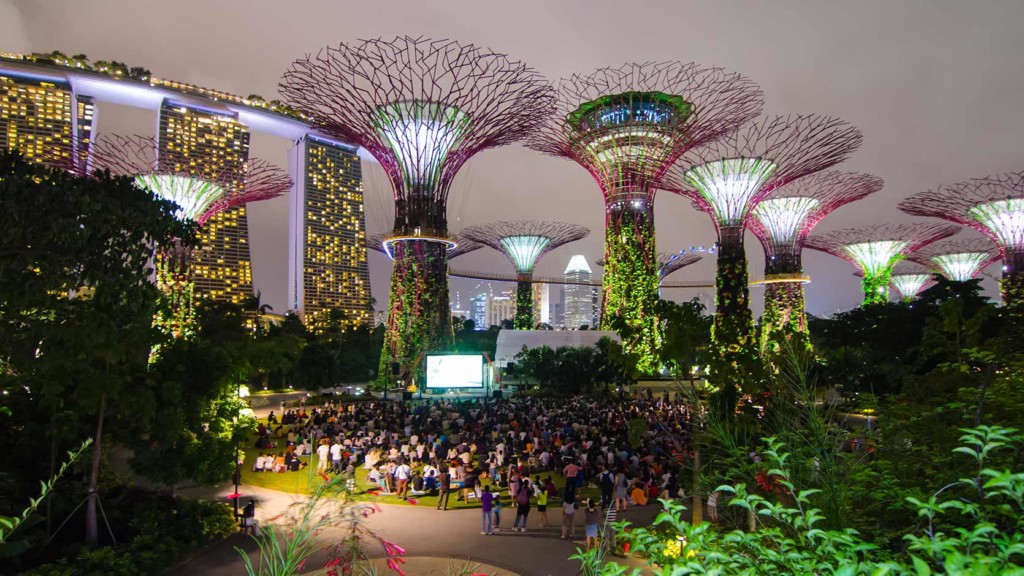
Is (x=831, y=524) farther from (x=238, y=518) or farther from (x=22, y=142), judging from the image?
(x=22, y=142)

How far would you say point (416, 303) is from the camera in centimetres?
3023

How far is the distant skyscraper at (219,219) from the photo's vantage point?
8950 centimetres

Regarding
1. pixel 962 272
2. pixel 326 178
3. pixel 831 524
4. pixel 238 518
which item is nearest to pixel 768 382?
pixel 831 524

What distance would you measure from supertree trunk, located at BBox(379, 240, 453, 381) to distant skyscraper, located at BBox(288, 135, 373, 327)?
268ft

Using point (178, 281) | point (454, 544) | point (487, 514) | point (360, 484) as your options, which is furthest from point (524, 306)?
point (454, 544)

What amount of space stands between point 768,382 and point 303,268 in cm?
10728

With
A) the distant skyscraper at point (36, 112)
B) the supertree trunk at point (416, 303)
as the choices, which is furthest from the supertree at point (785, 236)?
the distant skyscraper at point (36, 112)

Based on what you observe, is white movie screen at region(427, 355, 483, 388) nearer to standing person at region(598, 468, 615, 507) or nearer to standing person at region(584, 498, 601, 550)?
standing person at region(598, 468, 615, 507)

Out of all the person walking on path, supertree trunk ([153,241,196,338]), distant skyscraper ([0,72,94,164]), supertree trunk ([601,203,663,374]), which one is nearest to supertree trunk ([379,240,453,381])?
supertree trunk ([153,241,196,338])

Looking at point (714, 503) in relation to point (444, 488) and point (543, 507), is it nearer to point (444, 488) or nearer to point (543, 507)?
point (543, 507)

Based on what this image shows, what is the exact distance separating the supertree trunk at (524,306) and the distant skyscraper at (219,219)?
171 ft

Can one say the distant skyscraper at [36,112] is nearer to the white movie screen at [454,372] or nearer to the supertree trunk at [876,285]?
the white movie screen at [454,372]

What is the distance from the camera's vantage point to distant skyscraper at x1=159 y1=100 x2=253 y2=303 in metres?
89.5

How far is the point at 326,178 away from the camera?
117 m
